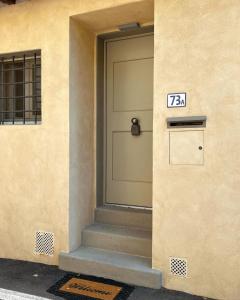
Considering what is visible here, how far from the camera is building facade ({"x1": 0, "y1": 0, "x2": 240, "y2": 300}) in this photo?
10.0 feet

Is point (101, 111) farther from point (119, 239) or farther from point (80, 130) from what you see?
point (119, 239)

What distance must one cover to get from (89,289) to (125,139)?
1943mm

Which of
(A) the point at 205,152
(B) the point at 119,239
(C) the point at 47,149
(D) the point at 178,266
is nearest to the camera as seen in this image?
(A) the point at 205,152

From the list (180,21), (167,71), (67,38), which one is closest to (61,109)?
(67,38)

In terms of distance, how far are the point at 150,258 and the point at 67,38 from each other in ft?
9.20

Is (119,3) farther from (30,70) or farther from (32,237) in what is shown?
(32,237)

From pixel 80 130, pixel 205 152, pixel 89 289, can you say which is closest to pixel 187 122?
pixel 205 152

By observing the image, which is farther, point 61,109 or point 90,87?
point 90,87

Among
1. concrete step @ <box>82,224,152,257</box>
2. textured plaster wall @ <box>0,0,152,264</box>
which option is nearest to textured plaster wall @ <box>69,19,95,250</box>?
textured plaster wall @ <box>0,0,152,264</box>

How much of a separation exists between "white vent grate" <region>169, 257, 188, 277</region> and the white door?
978mm

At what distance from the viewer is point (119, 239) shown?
3.77 m

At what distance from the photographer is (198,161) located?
10.2ft

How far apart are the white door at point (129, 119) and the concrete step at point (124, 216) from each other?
0.16 metres

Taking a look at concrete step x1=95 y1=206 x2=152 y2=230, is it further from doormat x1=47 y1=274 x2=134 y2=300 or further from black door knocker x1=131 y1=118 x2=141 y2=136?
black door knocker x1=131 y1=118 x2=141 y2=136
